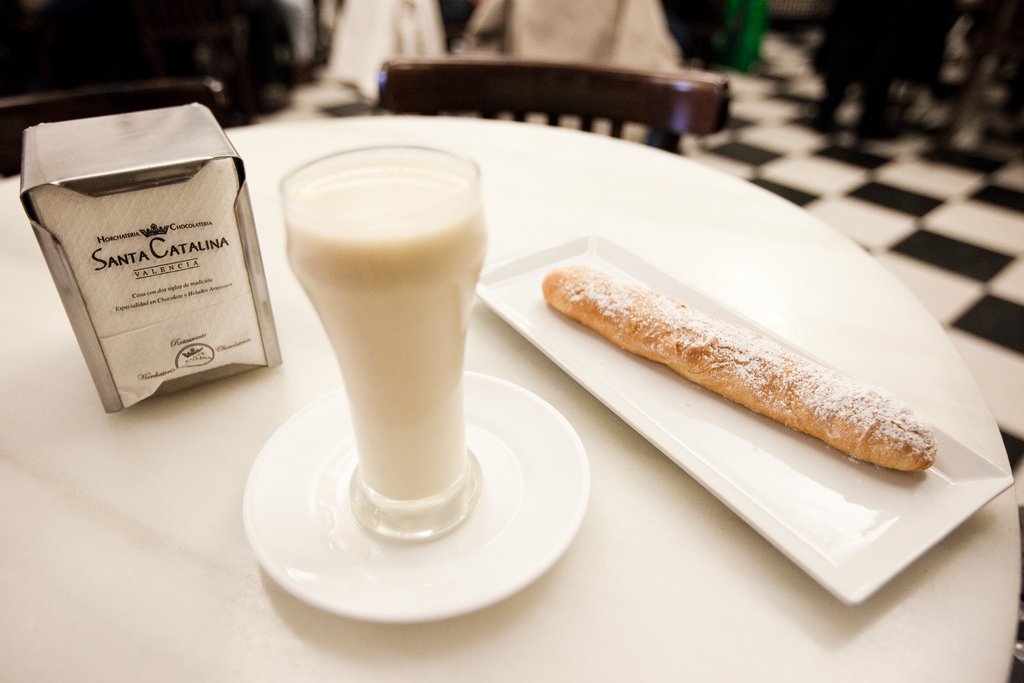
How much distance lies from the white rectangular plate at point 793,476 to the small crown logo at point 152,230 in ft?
1.06

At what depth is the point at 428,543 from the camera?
458mm

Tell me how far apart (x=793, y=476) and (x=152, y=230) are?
0.53 meters

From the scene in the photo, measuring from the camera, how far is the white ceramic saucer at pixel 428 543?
41cm

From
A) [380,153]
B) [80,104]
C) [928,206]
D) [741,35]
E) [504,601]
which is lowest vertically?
[928,206]

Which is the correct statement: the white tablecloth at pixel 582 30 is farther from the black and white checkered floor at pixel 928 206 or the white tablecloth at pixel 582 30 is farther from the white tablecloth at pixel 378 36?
the black and white checkered floor at pixel 928 206

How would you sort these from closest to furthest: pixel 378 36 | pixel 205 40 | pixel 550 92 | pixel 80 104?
1. pixel 80 104
2. pixel 550 92
3. pixel 378 36
4. pixel 205 40

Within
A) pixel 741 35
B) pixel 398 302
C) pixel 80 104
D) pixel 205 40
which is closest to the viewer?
pixel 398 302

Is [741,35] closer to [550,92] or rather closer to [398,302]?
[550,92]

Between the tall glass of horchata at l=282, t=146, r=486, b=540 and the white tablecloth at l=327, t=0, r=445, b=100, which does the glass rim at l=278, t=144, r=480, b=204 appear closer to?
the tall glass of horchata at l=282, t=146, r=486, b=540

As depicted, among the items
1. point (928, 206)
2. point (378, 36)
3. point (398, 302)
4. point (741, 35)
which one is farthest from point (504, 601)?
point (741, 35)

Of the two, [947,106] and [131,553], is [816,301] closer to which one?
[131,553]

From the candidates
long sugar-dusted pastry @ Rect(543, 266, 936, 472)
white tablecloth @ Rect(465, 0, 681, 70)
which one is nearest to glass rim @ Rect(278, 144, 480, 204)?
long sugar-dusted pastry @ Rect(543, 266, 936, 472)

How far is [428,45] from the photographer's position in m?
1.99

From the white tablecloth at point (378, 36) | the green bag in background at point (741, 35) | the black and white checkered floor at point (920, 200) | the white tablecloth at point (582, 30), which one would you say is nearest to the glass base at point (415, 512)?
the black and white checkered floor at point (920, 200)
